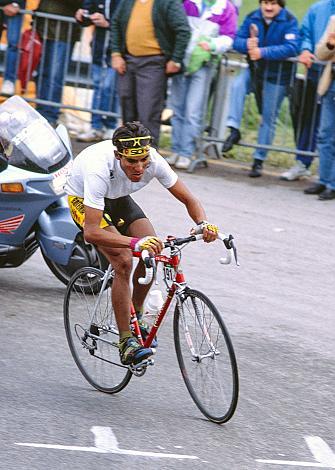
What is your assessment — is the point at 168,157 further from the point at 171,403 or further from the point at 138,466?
the point at 138,466

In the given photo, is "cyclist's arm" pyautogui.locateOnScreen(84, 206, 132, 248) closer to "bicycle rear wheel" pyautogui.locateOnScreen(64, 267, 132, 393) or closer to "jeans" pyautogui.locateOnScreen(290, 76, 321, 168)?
"bicycle rear wheel" pyautogui.locateOnScreen(64, 267, 132, 393)

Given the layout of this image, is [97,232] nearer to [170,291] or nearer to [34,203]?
[170,291]

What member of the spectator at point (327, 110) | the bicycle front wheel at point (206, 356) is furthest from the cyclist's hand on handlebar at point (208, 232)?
the spectator at point (327, 110)

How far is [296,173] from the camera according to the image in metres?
14.7

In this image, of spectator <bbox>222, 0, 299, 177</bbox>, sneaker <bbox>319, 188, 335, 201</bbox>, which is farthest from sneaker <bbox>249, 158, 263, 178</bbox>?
sneaker <bbox>319, 188, 335, 201</bbox>

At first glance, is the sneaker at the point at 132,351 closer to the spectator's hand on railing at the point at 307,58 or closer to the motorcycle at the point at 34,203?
the motorcycle at the point at 34,203

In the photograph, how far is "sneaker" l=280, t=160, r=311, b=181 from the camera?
48.0ft

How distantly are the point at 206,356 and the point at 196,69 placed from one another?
7.45 metres

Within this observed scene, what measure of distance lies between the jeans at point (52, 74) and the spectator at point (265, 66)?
209cm

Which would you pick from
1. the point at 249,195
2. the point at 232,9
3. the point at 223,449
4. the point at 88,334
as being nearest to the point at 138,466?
the point at 223,449

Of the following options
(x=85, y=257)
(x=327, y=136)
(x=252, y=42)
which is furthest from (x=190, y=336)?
(x=252, y=42)

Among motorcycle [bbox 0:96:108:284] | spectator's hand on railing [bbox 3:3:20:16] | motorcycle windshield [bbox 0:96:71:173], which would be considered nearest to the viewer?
motorcycle [bbox 0:96:108:284]

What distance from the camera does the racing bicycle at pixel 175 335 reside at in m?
7.05

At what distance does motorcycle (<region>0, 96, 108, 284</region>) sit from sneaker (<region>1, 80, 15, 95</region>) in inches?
218
